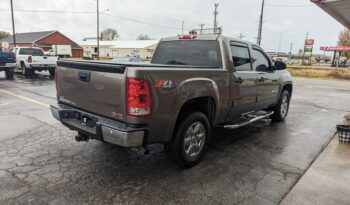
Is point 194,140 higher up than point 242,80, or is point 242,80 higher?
point 242,80

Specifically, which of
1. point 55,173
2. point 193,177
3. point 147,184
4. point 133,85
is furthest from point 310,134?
point 55,173

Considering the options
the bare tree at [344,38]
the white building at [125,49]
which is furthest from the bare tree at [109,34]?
the bare tree at [344,38]

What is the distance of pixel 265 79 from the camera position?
18.4 feet

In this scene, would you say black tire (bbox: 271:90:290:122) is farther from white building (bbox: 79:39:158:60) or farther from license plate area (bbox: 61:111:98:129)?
white building (bbox: 79:39:158:60)

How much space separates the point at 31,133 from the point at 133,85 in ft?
11.1

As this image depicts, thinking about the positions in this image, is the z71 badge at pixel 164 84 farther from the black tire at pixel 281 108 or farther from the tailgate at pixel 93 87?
the black tire at pixel 281 108

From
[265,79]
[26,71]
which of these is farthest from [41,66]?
[265,79]

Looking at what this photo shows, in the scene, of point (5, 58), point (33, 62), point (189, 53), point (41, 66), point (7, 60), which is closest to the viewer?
point (189, 53)

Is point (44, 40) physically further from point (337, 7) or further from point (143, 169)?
point (143, 169)

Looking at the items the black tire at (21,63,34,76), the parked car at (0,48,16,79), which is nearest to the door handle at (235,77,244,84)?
the parked car at (0,48,16,79)

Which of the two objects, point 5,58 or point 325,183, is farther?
point 5,58

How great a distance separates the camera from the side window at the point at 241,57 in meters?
4.71

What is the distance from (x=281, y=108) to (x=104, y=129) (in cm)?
511

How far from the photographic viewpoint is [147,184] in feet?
11.2
